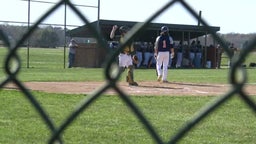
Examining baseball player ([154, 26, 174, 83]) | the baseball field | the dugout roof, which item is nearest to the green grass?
the baseball field

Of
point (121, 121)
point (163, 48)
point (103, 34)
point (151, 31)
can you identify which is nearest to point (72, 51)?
point (103, 34)

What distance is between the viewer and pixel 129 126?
23.3 feet

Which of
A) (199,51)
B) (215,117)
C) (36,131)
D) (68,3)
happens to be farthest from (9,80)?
(199,51)

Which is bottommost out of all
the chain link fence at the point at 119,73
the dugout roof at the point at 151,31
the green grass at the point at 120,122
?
the green grass at the point at 120,122

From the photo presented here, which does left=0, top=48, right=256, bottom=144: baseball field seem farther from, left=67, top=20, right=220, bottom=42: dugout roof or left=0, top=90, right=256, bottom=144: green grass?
left=67, top=20, right=220, bottom=42: dugout roof

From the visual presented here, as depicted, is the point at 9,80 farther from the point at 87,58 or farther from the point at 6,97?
the point at 87,58

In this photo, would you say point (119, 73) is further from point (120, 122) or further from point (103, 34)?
point (103, 34)

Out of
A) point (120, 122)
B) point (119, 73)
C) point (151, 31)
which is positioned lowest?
point (120, 122)

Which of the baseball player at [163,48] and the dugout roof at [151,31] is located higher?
the dugout roof at [151,31]

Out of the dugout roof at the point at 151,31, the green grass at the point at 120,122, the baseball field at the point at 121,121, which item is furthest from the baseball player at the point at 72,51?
the green grass at the point at 120,122

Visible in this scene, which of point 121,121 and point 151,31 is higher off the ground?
point 151,31

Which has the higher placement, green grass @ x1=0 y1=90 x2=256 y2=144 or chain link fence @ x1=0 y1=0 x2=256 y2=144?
chain link fence @ x1=0 y1=0 x2=256 y2=144

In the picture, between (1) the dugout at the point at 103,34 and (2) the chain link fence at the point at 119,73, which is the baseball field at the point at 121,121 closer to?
(2) the chain link fence at the point at 119,73

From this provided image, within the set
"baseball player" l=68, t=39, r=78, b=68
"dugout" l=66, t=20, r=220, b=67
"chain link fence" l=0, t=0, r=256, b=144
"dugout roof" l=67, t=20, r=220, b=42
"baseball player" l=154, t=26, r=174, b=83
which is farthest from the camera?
"dugout roof" l=67, t=20, r=220, b=42
